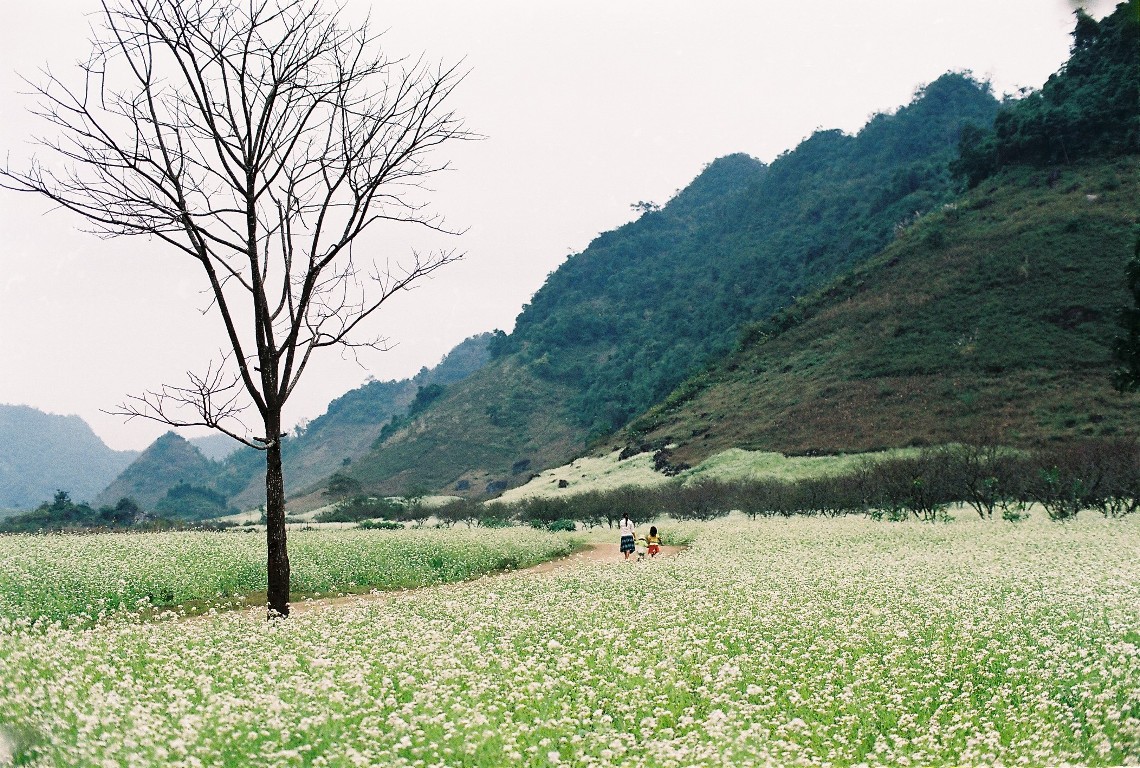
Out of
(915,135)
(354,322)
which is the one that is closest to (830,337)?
(354,322)

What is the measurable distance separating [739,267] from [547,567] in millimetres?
139461

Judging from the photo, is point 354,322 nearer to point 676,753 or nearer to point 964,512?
point 676,753

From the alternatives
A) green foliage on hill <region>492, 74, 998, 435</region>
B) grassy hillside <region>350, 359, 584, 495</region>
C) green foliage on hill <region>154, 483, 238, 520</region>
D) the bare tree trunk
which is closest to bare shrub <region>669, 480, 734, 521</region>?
the bare tree trunk

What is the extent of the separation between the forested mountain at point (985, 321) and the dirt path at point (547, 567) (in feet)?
90.5

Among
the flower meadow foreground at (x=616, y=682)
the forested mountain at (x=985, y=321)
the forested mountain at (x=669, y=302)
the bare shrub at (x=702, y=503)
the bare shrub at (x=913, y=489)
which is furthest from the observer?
the forested mountain at (x=669, y=302)

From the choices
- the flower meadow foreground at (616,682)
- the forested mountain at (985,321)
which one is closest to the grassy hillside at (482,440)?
the forested mountain at (985,321)

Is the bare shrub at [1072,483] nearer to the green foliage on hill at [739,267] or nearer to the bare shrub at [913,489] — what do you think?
Result: the bare shrub at [913,489]

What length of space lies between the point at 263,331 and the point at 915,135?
186 meters

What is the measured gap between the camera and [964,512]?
136 ft

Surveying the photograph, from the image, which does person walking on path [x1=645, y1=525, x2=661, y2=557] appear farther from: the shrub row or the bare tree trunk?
the bare tree trunk

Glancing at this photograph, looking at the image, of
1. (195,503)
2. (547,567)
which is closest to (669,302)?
(195,503)

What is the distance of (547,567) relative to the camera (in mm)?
27438

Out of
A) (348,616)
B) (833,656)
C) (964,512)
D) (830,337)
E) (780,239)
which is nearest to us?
(833,656)

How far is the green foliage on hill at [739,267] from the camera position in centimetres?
13575
